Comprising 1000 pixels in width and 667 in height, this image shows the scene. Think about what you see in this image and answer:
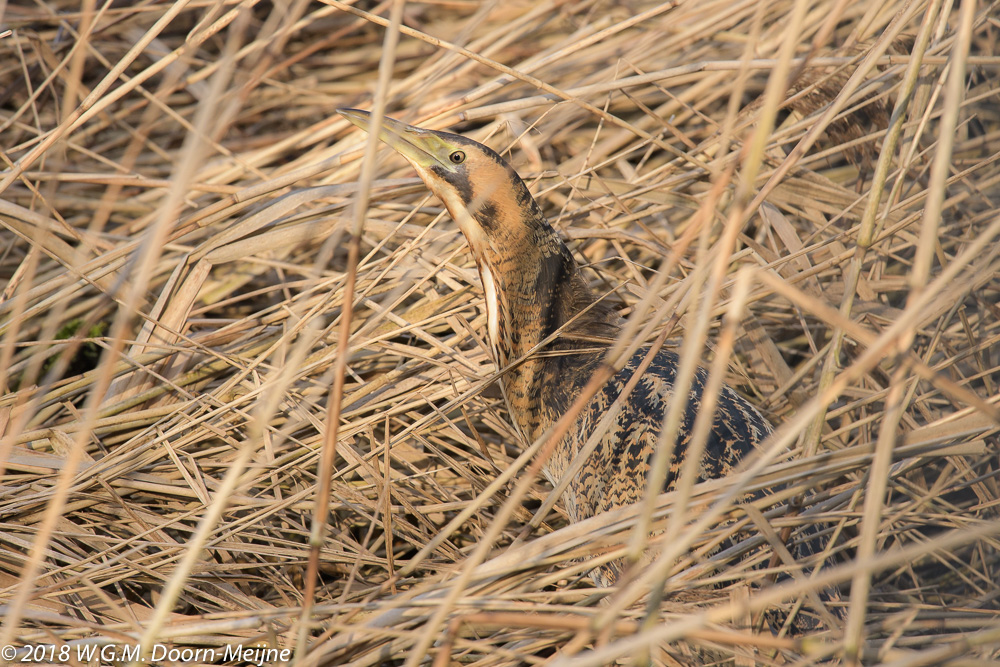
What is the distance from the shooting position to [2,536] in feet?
5.46

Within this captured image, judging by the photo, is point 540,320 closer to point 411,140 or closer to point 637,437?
point 637,437

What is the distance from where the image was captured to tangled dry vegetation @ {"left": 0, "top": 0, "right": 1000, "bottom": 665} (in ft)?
3.93

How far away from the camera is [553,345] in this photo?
76.9 inches

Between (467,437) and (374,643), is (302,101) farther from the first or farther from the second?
(374,643)

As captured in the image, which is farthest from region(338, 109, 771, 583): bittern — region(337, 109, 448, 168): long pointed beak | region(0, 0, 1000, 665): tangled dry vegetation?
region(0, 0, 1000, 665): tangled dry vegetation

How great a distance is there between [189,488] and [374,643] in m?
0.86

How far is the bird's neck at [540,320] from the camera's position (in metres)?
1.87

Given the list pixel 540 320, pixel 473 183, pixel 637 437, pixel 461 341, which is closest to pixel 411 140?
pixel 473 183

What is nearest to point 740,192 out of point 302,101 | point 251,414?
point 251,414

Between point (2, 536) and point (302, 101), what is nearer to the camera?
point (2, 536)

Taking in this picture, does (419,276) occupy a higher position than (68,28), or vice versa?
(68,28)

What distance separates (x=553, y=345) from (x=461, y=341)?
1.24 ft

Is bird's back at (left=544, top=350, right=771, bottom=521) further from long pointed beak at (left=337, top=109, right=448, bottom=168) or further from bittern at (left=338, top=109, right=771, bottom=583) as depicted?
long pointed beak at (left=337, top=109, right=448, bottom=168)

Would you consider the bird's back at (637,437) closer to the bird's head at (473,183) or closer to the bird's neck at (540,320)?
the bird's neck at (540,320)
